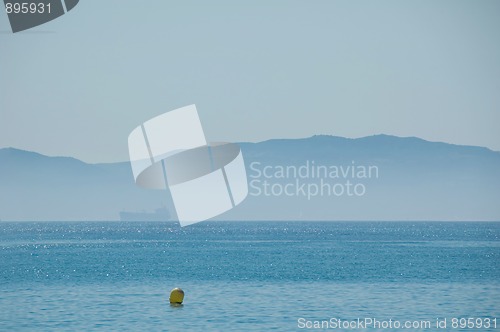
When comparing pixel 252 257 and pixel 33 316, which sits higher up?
pixel 33 316

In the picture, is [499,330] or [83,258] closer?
[499,330]

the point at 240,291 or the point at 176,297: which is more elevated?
the point at 176,297

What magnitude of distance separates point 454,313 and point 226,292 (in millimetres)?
16140

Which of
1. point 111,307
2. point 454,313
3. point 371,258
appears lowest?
point 371,258

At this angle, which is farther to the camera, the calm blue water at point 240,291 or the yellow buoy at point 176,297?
the yellow buoy at point 176,297

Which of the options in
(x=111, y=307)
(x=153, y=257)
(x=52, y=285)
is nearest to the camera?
(x=111, y=307)

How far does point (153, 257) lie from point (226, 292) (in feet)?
151

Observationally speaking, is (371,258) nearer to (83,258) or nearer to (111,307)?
(83,258)

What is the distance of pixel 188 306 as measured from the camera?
46969 millimetres

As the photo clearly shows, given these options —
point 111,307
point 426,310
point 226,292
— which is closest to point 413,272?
Answer: point 226,292

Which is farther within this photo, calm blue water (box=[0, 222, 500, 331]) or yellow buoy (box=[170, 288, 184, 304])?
yellow buoy (box=[170, 288, 184, 304])

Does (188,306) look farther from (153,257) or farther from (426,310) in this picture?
(153,257)

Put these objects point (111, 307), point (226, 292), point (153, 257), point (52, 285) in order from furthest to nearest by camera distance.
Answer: point (153, 257) → point (52, 285) → point (226, 292) → point (111, 307)

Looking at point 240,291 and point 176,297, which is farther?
point 240,291
